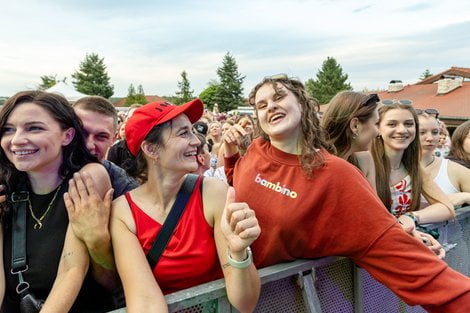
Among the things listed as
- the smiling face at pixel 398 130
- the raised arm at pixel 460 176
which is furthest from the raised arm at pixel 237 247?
the raised arm at pixel 460 176

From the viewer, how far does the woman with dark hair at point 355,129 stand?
2539 millimetres

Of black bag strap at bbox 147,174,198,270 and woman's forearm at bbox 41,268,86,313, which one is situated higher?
black bag strap at bbox 147,174,198,270

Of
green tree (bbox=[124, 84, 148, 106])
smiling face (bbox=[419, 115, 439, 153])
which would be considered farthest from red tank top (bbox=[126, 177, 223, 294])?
green tree (bbox=[124, 84, 148, 106])

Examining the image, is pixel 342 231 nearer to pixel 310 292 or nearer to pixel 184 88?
pixel 310 292

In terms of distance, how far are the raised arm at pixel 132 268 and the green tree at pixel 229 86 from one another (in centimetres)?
5642

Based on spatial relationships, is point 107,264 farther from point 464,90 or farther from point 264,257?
point 464,90

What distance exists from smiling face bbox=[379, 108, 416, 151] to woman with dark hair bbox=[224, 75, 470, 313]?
43.1 inches

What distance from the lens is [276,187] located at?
190 centimetres

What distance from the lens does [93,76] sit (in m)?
54.3

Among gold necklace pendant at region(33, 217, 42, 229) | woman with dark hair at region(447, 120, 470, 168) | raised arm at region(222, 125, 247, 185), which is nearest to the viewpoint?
gold necklace pendant at region(33, 217, 42, 229)

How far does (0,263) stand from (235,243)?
3.93 feet

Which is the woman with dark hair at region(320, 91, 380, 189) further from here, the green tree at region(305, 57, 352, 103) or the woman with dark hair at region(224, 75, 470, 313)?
the green tree at region(305, 57, 352, 103)

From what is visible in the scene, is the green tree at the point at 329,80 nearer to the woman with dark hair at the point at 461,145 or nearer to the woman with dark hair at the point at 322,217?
the woman with dark hair at the point at 461,145

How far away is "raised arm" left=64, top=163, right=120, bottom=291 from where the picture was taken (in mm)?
1720
